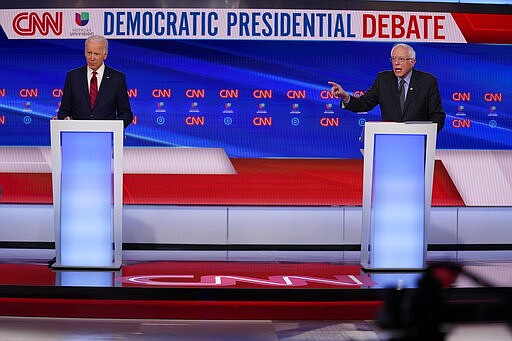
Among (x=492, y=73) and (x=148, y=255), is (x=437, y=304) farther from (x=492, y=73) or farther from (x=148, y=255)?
(x=492, y=73)

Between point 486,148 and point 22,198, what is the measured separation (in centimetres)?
410

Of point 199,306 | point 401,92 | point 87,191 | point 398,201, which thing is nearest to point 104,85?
point 87,191

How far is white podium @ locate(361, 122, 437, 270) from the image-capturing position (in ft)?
14.2

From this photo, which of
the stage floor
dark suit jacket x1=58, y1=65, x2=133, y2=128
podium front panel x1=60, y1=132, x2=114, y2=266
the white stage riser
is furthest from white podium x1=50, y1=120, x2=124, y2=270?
the white stage riser

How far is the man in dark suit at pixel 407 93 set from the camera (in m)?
4.43

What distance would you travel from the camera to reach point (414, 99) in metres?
4.46

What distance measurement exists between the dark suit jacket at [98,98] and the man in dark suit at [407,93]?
139 cm

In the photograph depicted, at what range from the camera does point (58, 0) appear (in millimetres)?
6199

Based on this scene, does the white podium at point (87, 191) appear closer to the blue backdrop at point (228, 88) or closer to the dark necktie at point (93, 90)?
the dark necktie at point (93, 90)

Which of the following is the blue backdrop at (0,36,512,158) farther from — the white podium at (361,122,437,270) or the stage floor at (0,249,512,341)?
the stage floor at (0,249,512,341)

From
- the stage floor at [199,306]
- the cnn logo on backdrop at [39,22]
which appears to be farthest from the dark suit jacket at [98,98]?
the cnn logo on backdrop at [39,22]

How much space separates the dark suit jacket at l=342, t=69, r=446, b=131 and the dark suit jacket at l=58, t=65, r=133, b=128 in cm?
144

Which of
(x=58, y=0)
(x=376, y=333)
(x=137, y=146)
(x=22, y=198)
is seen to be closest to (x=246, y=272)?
(x=376, y=333)

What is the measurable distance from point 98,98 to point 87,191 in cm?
62
